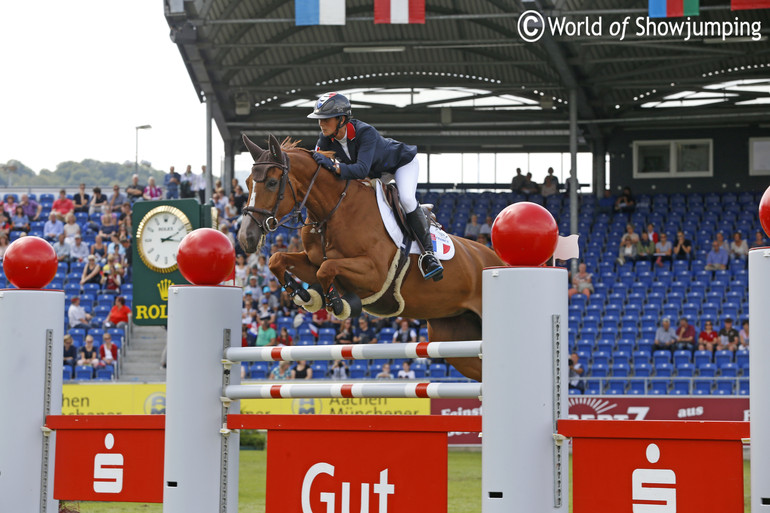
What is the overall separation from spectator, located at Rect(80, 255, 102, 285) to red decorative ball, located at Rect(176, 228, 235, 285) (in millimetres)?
14606

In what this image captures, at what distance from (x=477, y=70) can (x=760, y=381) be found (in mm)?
18508

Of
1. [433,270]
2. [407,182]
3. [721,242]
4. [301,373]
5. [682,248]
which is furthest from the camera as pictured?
[682,248]

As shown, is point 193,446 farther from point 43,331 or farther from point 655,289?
point 655,289

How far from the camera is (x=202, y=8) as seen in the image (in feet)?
57.6

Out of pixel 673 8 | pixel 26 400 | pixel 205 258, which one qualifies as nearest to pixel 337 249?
pixel 205 258

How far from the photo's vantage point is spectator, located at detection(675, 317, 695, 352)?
50.3 feet

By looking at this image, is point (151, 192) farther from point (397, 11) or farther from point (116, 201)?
point (397, 11)

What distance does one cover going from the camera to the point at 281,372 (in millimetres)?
15461

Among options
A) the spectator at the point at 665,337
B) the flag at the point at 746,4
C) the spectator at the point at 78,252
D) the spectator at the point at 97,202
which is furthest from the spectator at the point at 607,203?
the spectator at the point at 78,252

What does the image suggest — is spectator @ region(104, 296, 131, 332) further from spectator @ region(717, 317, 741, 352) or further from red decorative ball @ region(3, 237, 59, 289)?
red decorative ball @ region(3, 237, 59, 289)

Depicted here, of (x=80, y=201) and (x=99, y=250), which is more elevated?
(x=80, y=201)

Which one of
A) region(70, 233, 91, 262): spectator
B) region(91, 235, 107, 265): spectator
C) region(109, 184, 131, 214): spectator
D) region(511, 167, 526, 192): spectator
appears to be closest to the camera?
region(91, 235, 107, 265): spectator

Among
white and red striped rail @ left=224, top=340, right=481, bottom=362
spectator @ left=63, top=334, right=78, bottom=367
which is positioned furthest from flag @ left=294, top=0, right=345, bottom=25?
white and red striped rail @ left=224, top=340, right=481, bottom=362

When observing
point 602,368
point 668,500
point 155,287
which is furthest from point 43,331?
point 602,368
